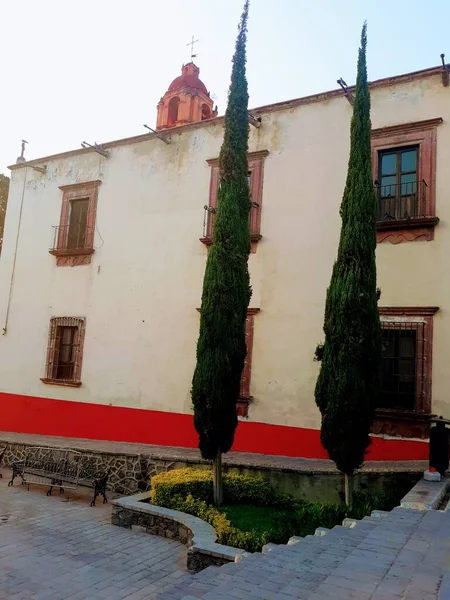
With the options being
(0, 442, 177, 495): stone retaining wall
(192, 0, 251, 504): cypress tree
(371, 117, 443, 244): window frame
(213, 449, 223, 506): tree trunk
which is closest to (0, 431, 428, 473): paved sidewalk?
(0, 442, 177, 495): stone retaining wall

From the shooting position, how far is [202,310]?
8164 millimetres

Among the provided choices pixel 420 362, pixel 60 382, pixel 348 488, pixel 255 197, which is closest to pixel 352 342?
pixel 348 488

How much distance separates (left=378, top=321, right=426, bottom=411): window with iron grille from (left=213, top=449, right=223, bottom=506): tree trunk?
319cm

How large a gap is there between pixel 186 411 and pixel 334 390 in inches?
195

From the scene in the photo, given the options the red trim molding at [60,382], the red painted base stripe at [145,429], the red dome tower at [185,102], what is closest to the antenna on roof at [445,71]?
the red painted base stripe at [145,429]

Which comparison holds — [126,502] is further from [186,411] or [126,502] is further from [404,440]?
[404,440]

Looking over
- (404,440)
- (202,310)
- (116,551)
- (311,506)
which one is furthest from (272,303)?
(116,551)

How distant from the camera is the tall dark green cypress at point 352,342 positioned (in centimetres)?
714

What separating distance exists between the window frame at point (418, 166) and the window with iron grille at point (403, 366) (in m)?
1.64

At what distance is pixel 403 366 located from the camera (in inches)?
359

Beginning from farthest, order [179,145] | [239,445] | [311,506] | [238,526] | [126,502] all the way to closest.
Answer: [179,145]
[239,445]
[126,502]
[311,506]
[238,526]

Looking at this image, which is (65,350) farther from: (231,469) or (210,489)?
(210,489)

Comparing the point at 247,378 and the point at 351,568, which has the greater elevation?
the point at 247,378

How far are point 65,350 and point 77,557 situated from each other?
787 centimetres
